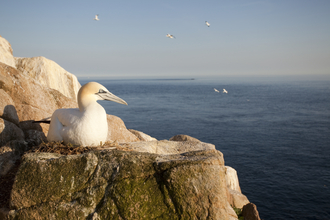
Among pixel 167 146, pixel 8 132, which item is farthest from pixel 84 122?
pixel 167 146

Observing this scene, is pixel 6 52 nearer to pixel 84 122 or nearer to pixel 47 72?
pixel 47 72

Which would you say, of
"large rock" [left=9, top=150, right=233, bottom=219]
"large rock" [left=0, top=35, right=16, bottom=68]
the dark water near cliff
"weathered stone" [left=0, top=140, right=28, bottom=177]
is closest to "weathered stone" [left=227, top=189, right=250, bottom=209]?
"large rock" [left=9, top=150, right=233, bottom=219]

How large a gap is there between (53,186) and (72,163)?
0.52m

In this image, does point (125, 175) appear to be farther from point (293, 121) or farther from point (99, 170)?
point (293, 121)

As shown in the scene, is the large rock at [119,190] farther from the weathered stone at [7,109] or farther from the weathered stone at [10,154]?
the weathered stone at [7,109]

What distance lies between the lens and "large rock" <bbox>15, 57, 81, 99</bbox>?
14.6 metres

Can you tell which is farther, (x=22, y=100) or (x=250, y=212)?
(x=250, y=212)

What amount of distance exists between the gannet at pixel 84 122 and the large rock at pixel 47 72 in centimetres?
900

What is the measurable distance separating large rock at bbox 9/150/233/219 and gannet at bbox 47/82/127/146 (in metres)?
1.65

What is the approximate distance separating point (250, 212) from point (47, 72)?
13.3m

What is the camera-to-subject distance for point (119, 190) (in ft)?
15.2

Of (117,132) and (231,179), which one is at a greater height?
(117,132)

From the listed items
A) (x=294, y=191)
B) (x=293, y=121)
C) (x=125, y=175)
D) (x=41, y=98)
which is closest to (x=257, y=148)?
(x=294, y=191)

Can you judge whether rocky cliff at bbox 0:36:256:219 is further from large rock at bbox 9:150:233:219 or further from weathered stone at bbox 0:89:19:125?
weathered stone at bbox 0:89:19:125
